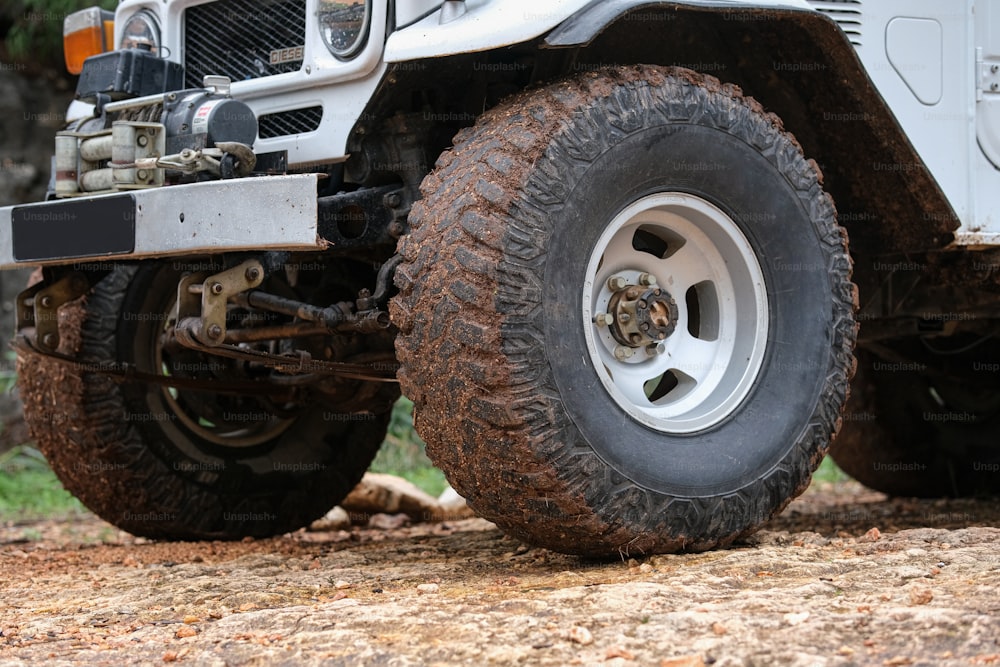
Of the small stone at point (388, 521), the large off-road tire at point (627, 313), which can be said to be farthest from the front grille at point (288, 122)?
the small stone at point (388, 521)

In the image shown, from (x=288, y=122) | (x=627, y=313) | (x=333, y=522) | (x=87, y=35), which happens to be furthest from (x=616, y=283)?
(x=333, y=522)

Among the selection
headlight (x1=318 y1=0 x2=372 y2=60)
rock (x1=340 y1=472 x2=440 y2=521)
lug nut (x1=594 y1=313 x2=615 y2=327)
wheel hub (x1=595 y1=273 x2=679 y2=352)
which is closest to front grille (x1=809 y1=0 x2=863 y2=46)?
wheel hub (x1=595 y1=273 x2=679 y2=352)

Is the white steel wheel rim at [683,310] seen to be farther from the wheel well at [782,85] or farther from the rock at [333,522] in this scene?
the rock at [333,522]

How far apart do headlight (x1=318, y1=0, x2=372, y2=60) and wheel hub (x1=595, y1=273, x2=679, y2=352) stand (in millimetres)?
994

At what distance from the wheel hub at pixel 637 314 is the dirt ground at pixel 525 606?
0.60 m

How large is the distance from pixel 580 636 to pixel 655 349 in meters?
1.27

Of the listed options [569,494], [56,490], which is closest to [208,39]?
[569,494]

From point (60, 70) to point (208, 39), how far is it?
5465mm

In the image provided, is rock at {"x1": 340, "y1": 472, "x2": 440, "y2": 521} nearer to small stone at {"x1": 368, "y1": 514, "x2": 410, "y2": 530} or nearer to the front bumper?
small stone at {"x1": 368, "y1": 514, "x2": 410, "y2": 530}

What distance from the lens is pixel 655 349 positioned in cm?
356

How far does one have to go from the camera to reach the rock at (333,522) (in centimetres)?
561

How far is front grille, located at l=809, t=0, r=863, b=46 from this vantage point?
3824mm

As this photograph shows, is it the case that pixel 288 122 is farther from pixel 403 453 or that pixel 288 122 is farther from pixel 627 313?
pixel 403 453

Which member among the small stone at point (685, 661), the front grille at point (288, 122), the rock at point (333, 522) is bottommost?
the rock at point (333, 522)
